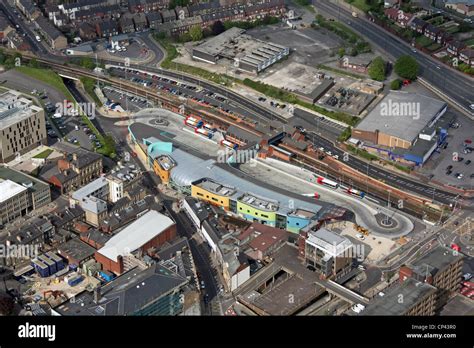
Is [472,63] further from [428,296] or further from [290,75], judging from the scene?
[428,296]

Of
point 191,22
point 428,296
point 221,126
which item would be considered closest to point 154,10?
point 191,22

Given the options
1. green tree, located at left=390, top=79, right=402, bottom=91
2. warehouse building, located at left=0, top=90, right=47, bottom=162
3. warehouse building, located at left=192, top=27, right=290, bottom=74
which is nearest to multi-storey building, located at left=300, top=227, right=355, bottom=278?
warehouse building, located at left=0, top=90, right=47, bottom=162

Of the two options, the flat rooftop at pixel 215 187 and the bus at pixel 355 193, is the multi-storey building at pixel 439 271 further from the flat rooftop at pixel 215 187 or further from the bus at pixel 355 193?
the flat rooftop at pixel 215 187

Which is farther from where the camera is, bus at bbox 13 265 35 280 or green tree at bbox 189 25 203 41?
green tree at bbox 189 25 203 41

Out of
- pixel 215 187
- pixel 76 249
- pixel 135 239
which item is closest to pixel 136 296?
pixel 135 239

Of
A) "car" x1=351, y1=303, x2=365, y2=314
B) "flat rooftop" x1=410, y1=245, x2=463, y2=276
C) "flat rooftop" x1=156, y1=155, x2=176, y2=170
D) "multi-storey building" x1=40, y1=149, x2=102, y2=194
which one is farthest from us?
"flat rooftop" x1=156, y1=155, x2=176, y2=170

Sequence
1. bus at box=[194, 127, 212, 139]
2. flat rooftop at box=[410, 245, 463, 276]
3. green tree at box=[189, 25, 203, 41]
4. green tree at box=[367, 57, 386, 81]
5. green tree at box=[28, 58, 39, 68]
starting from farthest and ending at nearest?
green tree at box=[189, 25, 203, 41] < green tree at box=[28, 58, 39, 68] < green tree at box=[367, 57, 386, 81] < bus at box=[194, 127, 212, 139] < flat rooftop at box=[410, 245, 463, 276]

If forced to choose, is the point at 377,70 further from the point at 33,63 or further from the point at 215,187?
the point at 33,63

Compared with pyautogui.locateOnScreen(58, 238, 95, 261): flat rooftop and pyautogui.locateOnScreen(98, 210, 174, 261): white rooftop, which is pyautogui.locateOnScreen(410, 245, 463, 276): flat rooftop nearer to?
pyautogui.locateOnScreen(98, 210, 174, 261): white rooftop
